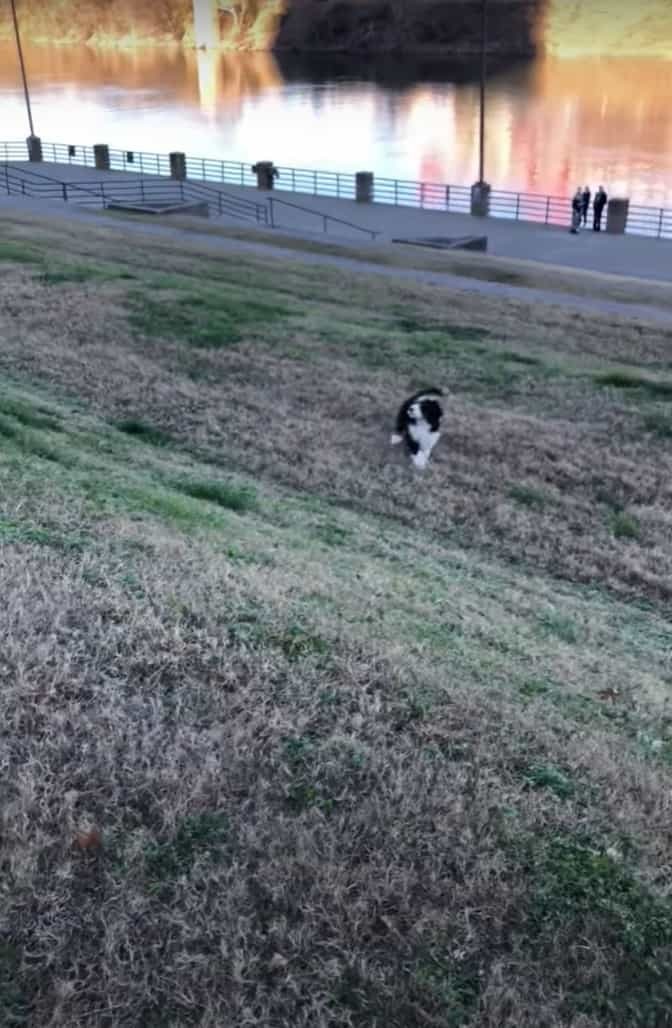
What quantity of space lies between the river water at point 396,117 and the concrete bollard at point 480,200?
30.9ft

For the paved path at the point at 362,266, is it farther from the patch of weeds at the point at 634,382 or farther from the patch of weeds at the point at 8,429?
the patch of weeds at the point at 8,429

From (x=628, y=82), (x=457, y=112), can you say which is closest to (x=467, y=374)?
(x=457, y=112)

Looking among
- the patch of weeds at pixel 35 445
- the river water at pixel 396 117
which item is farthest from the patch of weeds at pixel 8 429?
the river water at pixel 396 117

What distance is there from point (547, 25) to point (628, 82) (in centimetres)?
4106

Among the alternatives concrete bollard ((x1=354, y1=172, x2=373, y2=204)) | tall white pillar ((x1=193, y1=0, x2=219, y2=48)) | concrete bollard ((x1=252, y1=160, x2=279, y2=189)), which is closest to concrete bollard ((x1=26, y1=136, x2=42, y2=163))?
concrete bollard ((x1=252, y1=160, x2=279, y2=189))

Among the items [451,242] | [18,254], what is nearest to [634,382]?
[18,254]

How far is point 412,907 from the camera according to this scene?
3.23 metres

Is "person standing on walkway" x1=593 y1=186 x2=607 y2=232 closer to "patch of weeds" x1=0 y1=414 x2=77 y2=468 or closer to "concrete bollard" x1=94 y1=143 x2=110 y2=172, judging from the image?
"concrete bollard" x1=94 y1=143 x2=110 y2=172

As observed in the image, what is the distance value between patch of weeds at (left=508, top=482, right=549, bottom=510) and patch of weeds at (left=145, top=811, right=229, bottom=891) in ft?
20.1

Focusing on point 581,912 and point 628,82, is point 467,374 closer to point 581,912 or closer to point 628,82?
point 581,912

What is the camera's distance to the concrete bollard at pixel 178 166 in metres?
35.9

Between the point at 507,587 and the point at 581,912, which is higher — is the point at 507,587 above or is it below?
below

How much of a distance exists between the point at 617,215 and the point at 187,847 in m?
27.4

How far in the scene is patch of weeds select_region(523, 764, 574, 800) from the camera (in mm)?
3911
